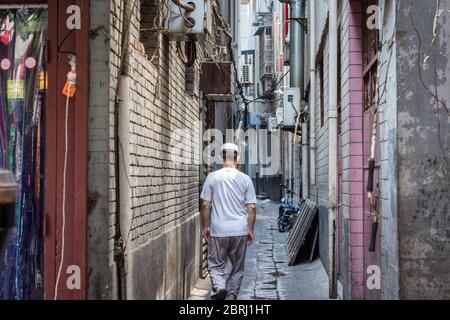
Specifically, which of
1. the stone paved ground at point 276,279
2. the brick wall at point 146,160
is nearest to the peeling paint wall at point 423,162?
the brick wall at point 146,160

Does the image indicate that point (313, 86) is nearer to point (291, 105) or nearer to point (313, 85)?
point (313, 85)

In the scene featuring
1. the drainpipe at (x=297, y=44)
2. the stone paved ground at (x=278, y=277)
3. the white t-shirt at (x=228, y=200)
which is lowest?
the stone paved ground at (x=278, y=277)

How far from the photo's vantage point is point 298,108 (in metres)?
17.6

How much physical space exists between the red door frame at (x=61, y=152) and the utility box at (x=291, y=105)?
12.9 m

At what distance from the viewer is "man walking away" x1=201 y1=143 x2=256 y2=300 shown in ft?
24.0

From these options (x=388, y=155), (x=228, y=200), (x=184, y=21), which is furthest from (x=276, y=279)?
(x=388, y=155)

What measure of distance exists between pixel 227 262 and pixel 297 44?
11.1 meters

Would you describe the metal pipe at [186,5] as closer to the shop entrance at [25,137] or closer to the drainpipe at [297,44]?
the shop entrance at [25,137]

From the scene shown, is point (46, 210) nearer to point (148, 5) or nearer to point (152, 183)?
point (152, 183)

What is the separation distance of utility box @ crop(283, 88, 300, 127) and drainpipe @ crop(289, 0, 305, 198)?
0.65ft

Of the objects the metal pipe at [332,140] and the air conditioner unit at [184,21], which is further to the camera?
the metal pipe at [332,140]

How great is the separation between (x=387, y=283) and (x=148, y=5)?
13.0 feet

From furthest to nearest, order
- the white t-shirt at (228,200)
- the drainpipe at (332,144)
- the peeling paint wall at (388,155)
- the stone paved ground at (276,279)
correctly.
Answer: the stone paved ground at (276,279) < the drainpipe at (332,144) < the white t-shirt at (228,200) < the peeling paint wall at (388,155)

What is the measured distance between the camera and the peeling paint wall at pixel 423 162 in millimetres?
4785
